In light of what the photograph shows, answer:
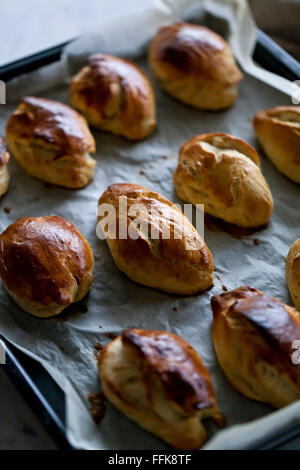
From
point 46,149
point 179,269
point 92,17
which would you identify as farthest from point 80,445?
point 92,17

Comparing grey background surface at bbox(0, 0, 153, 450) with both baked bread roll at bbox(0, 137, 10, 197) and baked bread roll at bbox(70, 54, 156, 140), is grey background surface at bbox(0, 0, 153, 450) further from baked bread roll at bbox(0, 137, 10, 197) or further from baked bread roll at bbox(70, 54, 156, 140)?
baked bread roll at bbox(0, 137, 10, 197)

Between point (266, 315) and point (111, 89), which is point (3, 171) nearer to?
point (111, 89)

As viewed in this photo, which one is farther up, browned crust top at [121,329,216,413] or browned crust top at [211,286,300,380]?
browned crust top at [211,286,300,380]

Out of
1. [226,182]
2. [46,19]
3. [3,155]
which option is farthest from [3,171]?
[46,19]

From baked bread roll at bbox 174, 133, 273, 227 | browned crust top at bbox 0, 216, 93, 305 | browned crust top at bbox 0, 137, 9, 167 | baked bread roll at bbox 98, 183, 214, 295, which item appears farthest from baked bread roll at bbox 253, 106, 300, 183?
browned crust top at bbox 0, 137, 9, 167

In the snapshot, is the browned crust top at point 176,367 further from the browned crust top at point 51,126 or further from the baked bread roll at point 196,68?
the baked bread roll at point 196,68
